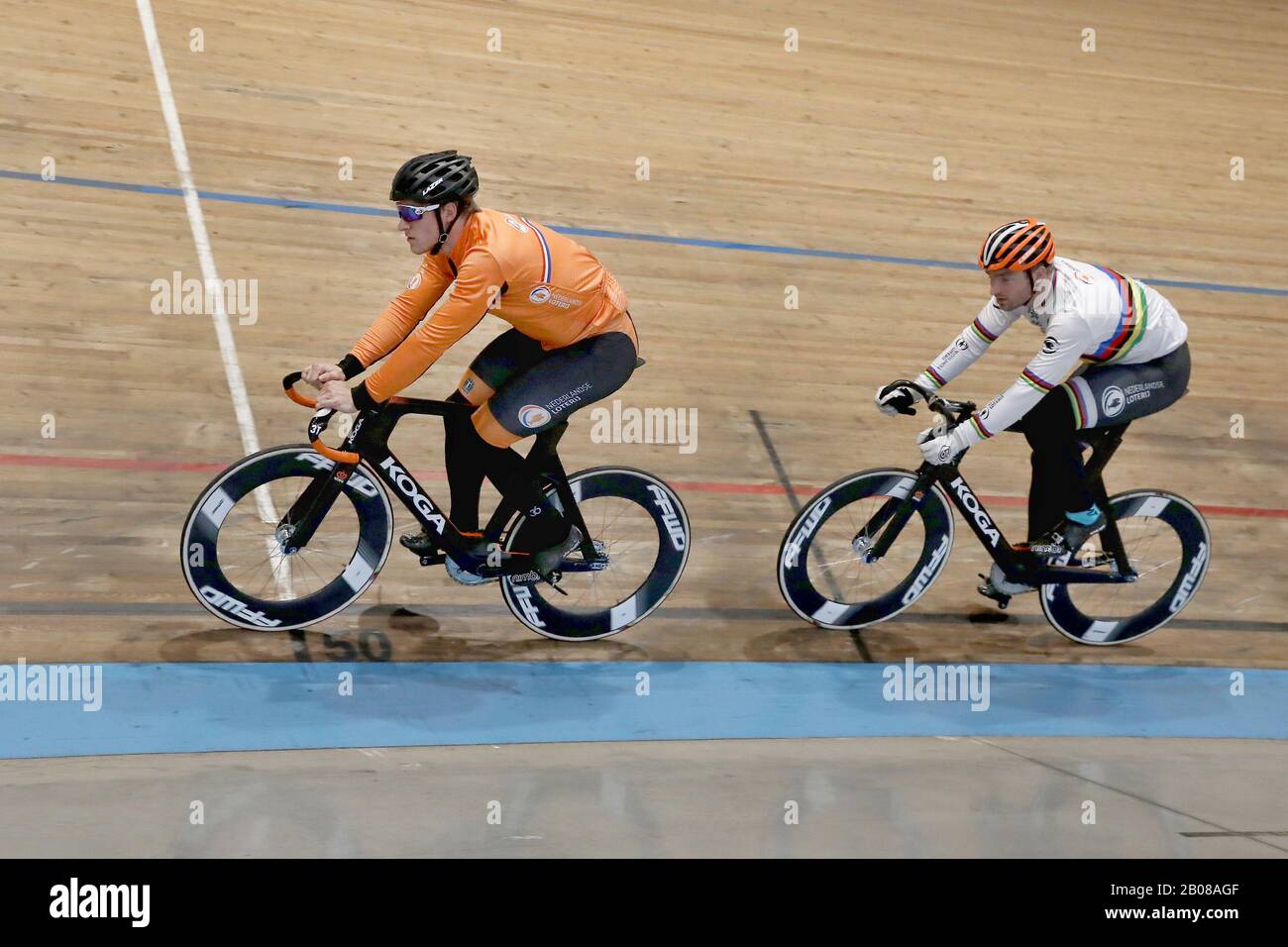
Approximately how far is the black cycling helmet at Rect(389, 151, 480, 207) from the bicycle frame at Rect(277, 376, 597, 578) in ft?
1.99

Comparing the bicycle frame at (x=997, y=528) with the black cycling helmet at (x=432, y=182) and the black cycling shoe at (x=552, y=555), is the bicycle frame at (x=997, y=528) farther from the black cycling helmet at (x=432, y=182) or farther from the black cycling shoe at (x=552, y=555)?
the black cycling helmet at (x=432, y=182)

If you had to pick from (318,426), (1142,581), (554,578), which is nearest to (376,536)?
(318,426)

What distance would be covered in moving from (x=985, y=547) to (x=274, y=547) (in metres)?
2.47

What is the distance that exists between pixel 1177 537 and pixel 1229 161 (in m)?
5.89

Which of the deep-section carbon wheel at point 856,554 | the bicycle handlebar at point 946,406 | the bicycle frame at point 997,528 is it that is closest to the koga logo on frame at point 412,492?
the deep-section carbon wheel at point 856,554

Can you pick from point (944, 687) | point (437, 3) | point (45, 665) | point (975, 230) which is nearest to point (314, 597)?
point (45, 665)

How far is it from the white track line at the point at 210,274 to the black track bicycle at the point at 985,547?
5.55 ft

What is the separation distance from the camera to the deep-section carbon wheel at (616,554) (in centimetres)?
431

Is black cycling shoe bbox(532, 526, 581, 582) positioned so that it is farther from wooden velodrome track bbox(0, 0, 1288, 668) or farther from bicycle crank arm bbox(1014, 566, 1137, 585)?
bicycle crank arm bbox(1014, 566, 1137, 585)

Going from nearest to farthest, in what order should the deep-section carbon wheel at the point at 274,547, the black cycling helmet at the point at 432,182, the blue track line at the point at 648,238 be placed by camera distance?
the black cycling helmet at the point at 432,182 < the deep-section carbon wheel at the point at 274,547 < the blue track line at the point at 648,238

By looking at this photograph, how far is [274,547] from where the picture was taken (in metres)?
4.60

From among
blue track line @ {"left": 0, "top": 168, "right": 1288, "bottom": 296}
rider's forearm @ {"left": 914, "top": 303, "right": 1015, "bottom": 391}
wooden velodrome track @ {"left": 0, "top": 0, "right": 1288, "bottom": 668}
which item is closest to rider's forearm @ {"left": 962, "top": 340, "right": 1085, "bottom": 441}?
rider's forearm @ {"left": 914, "top": 303, "right": 1015, "bottom": 391}

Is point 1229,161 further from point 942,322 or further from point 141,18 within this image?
point 141,18

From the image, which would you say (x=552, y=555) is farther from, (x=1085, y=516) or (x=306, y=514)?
(x=1085, y=516)
